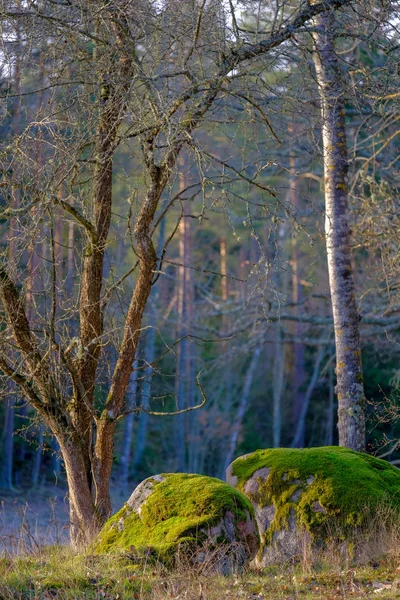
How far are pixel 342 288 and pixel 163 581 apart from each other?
203 inches

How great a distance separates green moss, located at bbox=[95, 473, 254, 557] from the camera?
605 cm

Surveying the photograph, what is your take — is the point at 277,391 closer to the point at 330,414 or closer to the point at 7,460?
the point at 330,414

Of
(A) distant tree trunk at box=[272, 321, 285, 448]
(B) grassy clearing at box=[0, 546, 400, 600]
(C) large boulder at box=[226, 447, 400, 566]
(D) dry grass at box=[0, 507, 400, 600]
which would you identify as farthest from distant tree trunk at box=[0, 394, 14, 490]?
(B) grassy clearing at box=[0, 546, 400, 600]

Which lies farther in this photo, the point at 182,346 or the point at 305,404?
the point at 305,404

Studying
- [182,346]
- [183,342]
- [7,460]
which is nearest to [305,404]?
[182,346]

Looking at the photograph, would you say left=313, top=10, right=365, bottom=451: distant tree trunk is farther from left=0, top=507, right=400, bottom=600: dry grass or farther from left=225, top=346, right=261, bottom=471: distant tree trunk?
left=225, top=346, right=261, bottom=471: distant tree trunk

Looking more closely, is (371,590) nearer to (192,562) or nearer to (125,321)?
(192,562)

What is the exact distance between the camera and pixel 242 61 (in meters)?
7.16

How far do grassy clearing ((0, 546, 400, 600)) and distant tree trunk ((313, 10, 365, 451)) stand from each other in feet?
9.77

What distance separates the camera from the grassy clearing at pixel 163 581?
5.05m

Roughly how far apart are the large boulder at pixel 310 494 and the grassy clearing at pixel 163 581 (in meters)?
0.72

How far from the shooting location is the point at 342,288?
9.47m

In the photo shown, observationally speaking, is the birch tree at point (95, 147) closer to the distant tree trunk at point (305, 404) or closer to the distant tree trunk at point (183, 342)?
the distant tree trunk at point (183, 342)

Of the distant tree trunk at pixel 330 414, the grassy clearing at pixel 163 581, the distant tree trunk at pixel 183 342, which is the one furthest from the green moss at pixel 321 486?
the distant tree trunk at pixel 330 414
